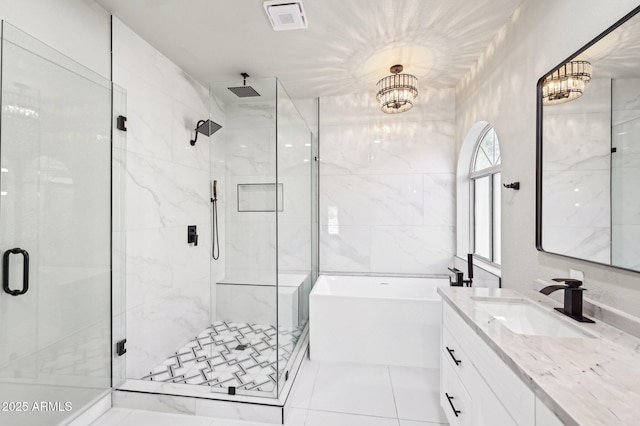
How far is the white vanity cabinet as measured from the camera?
88 centimetres

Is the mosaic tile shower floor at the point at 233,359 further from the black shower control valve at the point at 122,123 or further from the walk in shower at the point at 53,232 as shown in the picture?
the black shower control valve at the point at 122,123

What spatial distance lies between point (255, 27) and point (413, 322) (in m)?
2.70

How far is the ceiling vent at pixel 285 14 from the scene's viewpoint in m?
1.86

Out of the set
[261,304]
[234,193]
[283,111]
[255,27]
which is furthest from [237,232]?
[255,27]

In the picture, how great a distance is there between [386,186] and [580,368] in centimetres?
266

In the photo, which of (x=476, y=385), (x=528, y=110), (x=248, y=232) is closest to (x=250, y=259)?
(x=248, y=232)

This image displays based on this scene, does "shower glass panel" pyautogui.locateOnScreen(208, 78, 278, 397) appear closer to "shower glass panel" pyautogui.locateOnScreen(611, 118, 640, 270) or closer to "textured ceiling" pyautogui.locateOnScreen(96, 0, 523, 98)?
"textured ceiling" pyautogui.locateOnScreen(96, 0, 523, 98)

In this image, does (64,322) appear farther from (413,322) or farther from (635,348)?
(635,348)

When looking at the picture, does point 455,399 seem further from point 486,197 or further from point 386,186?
point 386,186

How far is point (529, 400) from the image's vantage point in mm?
817

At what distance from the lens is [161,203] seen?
96.7 inches

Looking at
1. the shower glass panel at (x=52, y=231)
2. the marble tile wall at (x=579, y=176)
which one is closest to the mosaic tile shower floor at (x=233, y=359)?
the shower glass panel at (x=52, y=231)

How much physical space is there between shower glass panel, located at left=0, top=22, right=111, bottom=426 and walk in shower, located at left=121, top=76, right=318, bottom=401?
39 centimetres

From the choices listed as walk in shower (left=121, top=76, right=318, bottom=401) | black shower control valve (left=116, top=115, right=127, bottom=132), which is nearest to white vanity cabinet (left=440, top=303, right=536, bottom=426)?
walk in shower (left=121, top=76, right=318, bottom=401)
